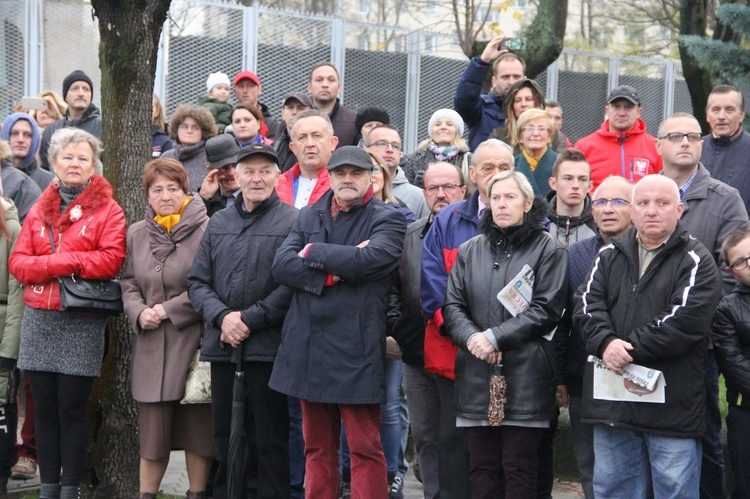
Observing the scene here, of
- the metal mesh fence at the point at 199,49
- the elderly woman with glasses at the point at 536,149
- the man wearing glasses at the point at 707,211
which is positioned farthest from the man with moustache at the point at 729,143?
the metal mesh fence at the point at 199,49

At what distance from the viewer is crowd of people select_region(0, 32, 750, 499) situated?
548 centimetres

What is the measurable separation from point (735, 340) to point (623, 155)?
2213 millimetres

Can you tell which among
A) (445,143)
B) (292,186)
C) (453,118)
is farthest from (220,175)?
(453,118)

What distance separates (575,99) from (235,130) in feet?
30.2

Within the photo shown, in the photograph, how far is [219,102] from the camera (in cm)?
1026

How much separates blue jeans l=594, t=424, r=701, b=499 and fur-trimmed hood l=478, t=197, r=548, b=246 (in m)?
1.11

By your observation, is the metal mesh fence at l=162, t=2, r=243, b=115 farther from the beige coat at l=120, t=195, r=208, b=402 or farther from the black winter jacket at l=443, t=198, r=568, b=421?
the black winter jacket at l=443, t=198, r=568, b=421

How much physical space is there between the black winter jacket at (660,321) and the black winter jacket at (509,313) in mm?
209

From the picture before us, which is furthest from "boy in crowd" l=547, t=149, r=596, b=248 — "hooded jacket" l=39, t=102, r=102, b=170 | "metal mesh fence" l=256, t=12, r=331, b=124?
"metal mesh fence" l=256, t=12, r=331, b=124

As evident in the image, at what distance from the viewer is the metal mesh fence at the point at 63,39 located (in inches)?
553

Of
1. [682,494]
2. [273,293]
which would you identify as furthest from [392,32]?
[682,494]

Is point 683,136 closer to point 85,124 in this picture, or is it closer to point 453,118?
point 453,118

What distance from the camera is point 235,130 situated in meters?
8.86

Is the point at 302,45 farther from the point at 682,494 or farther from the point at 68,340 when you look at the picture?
the point at 682,494
